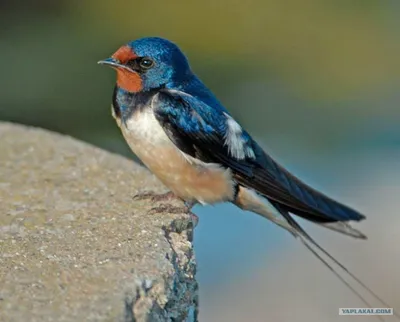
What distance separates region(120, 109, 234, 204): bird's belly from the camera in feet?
8.70

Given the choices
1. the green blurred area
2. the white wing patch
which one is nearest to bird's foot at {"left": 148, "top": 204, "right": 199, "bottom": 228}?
the white wing patch

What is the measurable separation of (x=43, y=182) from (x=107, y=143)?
2.52 meters

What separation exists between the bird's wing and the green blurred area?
2.32 m

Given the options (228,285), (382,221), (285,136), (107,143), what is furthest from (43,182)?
(285,136)

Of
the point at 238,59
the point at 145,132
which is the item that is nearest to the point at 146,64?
the point at 145,132

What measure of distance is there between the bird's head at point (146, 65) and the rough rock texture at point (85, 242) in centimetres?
25

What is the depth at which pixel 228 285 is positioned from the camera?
3.70 meters

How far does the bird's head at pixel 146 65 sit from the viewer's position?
2.74 meters

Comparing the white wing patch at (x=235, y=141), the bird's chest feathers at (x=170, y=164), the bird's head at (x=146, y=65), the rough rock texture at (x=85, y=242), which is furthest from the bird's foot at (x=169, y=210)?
the bird's head at (x=146, y=65)

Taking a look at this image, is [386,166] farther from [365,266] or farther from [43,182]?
[43,182]

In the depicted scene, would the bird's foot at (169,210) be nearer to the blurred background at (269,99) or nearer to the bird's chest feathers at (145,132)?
the bird's chest feathers at (145,132)

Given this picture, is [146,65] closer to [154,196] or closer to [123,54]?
[123,54]

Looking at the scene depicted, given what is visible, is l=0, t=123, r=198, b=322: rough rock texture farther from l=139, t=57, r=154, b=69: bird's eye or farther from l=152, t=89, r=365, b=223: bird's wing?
l=139, t=57, r=154, b=69: bird's eye

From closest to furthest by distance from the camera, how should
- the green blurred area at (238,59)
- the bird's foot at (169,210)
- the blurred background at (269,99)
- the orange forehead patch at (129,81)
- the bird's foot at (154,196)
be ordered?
the bird's foot at (169,210) → the bird's foot at (154,196) → the orange forehead patch at (129,81) → the blurred background at (269,99) → the green blurred area at (238,59)
